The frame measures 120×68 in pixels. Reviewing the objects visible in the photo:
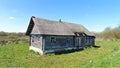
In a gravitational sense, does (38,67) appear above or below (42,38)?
below

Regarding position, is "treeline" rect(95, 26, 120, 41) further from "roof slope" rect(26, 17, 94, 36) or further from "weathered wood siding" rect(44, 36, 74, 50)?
"roof slope" rect(26, 17, 94, 36)

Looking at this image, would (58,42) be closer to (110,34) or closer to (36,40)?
(36,40)

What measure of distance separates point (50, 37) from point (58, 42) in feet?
6.65

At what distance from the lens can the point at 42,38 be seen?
23594 mm

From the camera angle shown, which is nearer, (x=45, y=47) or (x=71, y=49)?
(x=45, y=47)

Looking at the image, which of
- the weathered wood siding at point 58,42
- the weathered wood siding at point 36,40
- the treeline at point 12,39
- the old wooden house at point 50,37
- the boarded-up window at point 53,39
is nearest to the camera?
the old wooden house at point 50,37

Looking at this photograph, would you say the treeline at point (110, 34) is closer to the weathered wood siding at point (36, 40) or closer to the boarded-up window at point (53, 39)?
the boarded-up window at point (53, 39)

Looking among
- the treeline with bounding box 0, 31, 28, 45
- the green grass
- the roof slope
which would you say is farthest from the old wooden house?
the treeline with bounding box 0, 31, 28, 45

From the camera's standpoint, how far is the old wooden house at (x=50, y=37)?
78.1 feet

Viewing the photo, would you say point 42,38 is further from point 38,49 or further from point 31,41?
point 31,41

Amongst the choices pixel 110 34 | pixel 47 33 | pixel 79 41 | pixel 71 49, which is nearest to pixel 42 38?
pixel 47 33

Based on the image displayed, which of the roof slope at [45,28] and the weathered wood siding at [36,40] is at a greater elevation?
the roof slope at [45,28]

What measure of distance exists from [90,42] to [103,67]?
2643 cm

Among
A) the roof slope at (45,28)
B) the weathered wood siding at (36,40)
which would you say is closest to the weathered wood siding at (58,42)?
the roof slope at (45,28)
